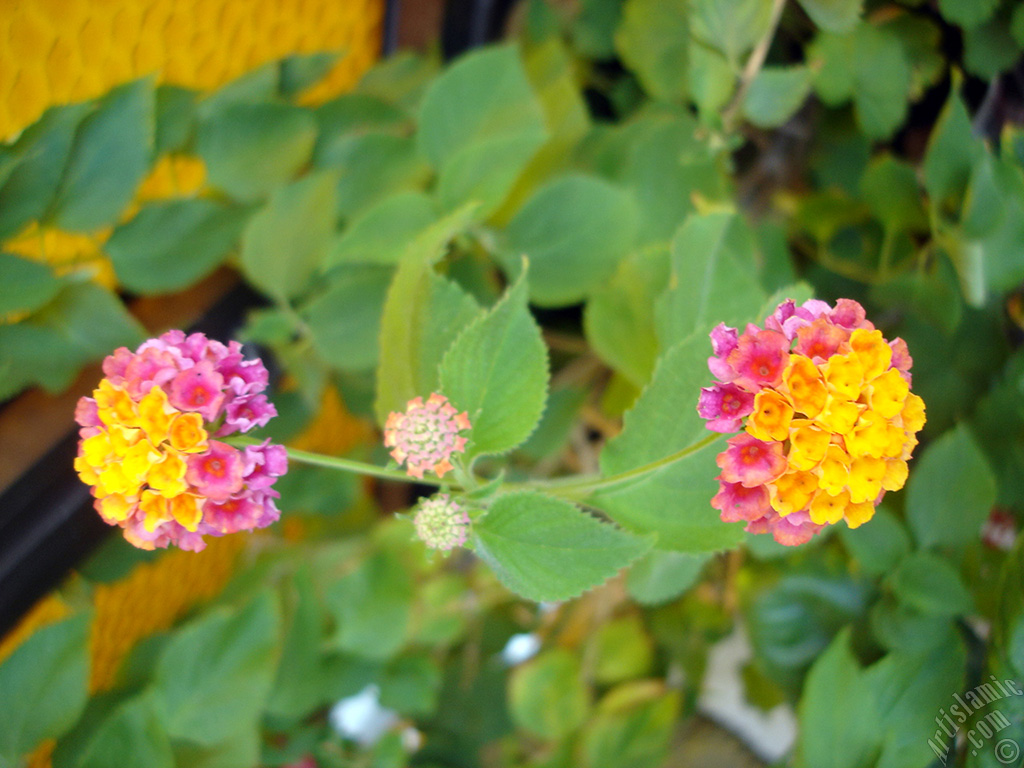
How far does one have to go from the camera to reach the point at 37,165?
1.32 ft

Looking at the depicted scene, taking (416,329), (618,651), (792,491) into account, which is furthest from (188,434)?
(618,651)

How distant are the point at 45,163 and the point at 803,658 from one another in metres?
0.55

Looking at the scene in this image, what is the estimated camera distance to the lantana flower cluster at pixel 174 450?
0.88 feet

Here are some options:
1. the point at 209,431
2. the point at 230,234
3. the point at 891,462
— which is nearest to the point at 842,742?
the point at 891,462

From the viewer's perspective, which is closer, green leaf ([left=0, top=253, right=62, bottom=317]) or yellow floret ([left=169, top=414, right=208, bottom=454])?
yellow floret ([left=169, top=414, right=208, bottom=454])

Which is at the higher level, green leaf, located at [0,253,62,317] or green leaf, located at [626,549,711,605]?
green leaf, located at [0,253,62,317]

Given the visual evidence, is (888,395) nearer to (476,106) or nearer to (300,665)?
(476,106)

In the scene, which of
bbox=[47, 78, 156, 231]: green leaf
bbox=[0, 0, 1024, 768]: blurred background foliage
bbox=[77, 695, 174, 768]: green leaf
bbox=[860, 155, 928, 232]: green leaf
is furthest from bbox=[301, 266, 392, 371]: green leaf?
bbox=[860, 155, 928, 232]: green leaf

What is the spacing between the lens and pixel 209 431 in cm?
29

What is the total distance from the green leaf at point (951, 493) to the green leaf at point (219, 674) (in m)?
0.42

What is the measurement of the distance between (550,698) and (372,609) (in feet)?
0.62

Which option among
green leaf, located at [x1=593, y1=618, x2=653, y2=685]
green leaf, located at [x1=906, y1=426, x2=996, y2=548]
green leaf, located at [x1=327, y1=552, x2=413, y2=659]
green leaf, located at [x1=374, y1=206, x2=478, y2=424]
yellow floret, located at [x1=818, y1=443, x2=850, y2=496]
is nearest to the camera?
yellow floret, located at [x1=818, y1=443, x2=850, y2=496]

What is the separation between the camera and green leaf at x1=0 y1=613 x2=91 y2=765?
389 millimetres

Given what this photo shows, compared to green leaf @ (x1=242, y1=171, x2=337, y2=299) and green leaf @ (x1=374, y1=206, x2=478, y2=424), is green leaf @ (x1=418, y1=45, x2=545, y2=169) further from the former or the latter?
green leaf @ (x1=374, y1=206, x2=478, y2=424)
